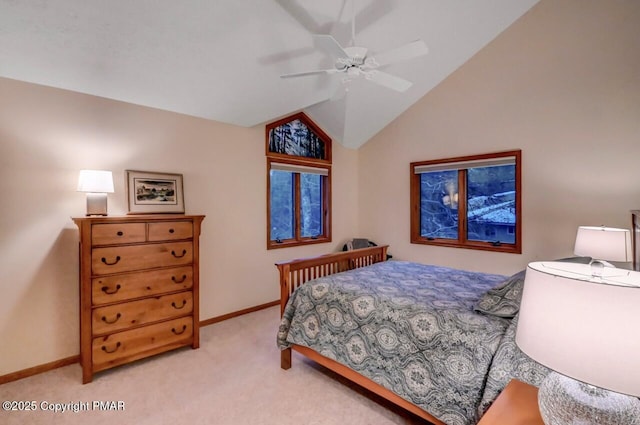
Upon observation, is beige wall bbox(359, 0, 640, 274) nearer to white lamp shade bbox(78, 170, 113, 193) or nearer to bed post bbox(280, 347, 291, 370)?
bed post bbox(280, 347, 291, 370)

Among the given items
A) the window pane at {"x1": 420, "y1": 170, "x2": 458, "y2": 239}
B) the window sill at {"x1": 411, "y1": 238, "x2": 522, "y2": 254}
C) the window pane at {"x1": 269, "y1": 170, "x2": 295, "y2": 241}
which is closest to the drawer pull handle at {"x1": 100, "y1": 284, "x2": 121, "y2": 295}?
the window pane at {"x1": 269, "y1": 170, "x2": 295, "y2": 241}

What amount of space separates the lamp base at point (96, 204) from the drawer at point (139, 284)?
0.57m

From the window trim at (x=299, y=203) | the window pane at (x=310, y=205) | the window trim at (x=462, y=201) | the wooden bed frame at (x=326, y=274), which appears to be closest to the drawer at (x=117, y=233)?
the wooden bed frame at (x=326, y=274)

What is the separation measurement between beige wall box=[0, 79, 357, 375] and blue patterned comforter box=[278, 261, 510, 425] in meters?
1.75

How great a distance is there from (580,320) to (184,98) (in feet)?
11.5

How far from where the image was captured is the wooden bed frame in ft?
6.72

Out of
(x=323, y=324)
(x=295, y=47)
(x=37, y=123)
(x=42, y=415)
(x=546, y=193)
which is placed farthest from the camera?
(x=546, y=193)

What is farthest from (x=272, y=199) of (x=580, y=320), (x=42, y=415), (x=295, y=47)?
(x=580, y=320)

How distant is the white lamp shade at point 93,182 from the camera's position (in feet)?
8.55

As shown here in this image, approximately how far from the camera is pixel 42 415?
213cm

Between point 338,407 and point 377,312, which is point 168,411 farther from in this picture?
point 377,312

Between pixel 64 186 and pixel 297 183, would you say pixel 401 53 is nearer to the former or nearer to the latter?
pixel 297 183

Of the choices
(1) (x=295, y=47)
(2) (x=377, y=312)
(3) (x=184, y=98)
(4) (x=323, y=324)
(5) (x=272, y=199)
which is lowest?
(4) (x=323, y=324)

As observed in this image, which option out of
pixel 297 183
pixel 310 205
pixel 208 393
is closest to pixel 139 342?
pixel 208 393
